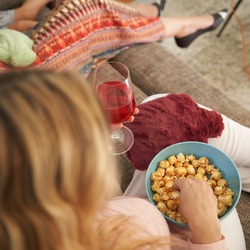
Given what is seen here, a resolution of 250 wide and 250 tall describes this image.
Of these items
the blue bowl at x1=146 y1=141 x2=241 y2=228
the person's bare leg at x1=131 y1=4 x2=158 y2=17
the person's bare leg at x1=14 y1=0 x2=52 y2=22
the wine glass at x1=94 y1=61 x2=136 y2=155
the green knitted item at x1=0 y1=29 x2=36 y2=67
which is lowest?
the person's bare leg at x1=131 y1=4 x2=158 y2=17

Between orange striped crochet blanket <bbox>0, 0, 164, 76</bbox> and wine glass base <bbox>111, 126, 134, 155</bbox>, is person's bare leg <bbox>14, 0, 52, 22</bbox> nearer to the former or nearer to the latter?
orange striped crochet blanket <bbox>0, 0, 164, 76</bbox>

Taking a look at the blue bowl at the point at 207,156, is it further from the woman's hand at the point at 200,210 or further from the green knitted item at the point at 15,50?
the green knitted item at the point at 15,50

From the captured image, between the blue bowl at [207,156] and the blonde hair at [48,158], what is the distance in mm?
403

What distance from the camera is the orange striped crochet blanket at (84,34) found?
1355 mm

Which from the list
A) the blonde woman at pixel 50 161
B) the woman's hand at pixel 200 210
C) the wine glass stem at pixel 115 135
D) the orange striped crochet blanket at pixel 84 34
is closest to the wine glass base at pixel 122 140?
the wine glass stem at pixel 115 135

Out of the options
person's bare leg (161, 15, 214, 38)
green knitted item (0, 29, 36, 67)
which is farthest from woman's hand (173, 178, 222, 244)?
person's bare leg (161, 15, 214, 38)

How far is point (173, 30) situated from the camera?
1741 mm

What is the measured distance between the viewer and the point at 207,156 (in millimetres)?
938

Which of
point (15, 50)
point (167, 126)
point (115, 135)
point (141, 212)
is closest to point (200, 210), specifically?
point (141, 212)

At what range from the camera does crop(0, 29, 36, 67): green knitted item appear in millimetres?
1227

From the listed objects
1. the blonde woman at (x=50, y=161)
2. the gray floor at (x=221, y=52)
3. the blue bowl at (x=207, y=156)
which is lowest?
the gray floor at (x=221, y=52)

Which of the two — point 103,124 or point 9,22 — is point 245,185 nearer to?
point 103,124

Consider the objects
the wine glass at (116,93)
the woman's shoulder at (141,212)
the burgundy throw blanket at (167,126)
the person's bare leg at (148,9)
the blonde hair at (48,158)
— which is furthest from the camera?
the person's bare leg at (148,9)

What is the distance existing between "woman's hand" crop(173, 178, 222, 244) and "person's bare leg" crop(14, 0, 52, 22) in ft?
4.13
